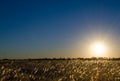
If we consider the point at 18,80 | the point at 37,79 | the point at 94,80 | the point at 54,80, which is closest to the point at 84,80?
the point at 94,80

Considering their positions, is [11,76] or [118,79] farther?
[118,79]

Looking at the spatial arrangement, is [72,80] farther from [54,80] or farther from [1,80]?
[1,80]

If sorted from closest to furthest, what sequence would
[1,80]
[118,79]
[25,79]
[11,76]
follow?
1. [1,80]
2. [25,79]
3. [11,76]
4. [118,79]

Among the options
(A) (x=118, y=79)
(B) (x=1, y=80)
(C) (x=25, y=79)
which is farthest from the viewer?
(A) (x=118, y=79)

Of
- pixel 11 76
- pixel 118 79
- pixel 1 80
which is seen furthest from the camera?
pixel 118 79

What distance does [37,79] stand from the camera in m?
12.7

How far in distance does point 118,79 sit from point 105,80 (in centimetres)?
81

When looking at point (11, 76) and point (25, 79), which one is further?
point (11, 76)

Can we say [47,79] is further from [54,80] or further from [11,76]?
[11,76]

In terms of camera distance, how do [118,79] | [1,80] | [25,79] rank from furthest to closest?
[118,79], [25,79], [1,80]

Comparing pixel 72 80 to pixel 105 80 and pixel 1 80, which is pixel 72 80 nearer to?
pixel 105 80

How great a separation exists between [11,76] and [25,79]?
3.72 ft

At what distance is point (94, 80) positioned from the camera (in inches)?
518

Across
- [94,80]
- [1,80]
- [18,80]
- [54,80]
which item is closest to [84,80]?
[94,80]
